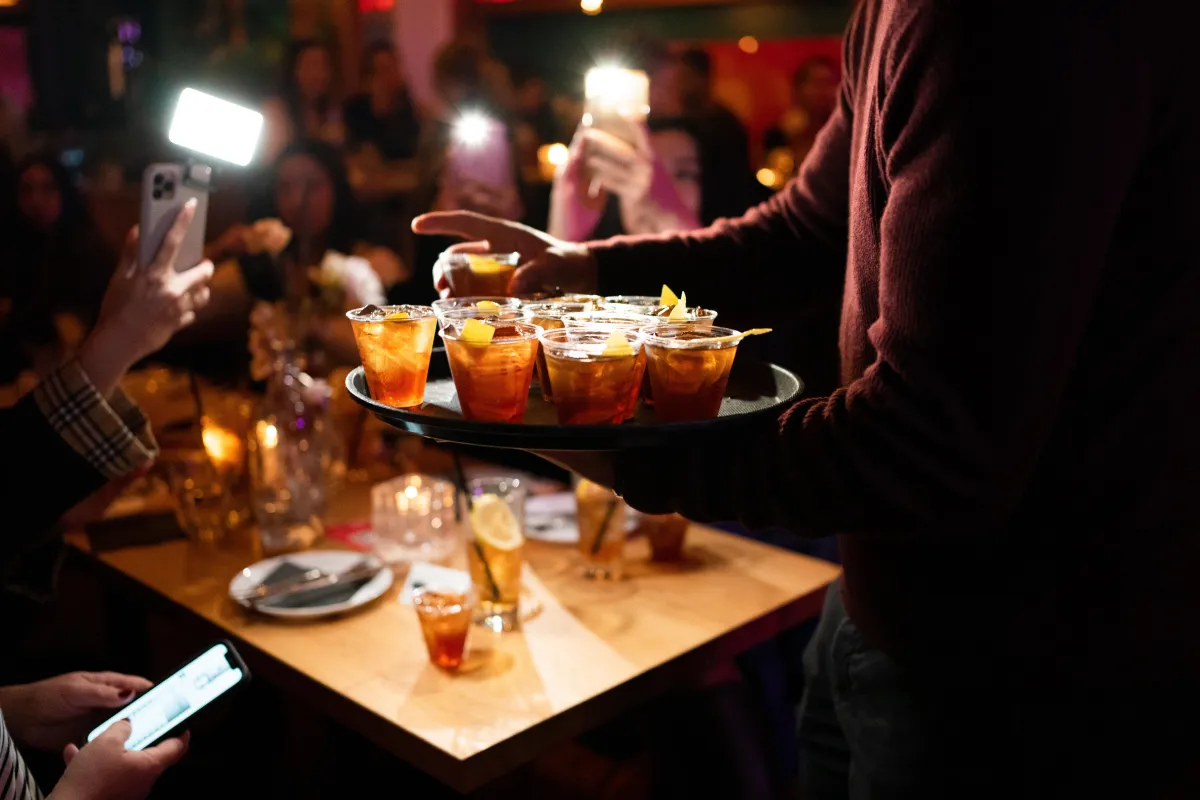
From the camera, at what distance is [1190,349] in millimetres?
999

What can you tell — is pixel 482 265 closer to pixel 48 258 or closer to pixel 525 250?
pixel 525 250

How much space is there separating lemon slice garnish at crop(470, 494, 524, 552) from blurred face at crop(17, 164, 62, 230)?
2733mm

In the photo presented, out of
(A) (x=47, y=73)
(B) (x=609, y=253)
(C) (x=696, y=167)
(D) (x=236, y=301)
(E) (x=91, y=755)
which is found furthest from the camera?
(A) (x=47, y=73)

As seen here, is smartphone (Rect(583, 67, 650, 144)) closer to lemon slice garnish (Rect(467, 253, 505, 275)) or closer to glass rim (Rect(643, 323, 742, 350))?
lemon slice garnish (Rect(467, 253, 505, 275))

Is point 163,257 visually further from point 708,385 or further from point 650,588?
point 708,385

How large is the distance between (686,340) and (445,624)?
27.2 inches

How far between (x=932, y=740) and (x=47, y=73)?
7.54 meters

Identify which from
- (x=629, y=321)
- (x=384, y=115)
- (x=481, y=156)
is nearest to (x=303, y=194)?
(x=481, y=156)

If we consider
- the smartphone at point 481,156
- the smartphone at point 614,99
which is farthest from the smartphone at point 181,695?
the smartphone at point 481,156

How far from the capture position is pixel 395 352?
48.0 inches

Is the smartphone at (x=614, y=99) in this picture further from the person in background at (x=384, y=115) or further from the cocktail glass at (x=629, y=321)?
the person in background at (x=384, y=115)

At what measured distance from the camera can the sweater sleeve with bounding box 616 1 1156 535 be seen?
2.77 feet

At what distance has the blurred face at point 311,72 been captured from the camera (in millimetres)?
5191

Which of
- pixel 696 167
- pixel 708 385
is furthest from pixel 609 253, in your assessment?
pixel 696 167
